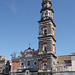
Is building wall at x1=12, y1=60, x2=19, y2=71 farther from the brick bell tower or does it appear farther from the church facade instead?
the brick bell tower

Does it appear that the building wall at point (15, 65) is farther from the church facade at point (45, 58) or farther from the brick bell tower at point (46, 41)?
the brick bell tower at point (46, 41)

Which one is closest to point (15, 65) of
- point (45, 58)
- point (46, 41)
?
point (45, 58)

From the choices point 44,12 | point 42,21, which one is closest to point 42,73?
point 42,21

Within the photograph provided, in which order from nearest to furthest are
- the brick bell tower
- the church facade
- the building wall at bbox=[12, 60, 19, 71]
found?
the church facade < the brick bell tower < the building wall at bbox=[12, 60, 19, 71]

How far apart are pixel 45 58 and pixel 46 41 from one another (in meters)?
5.18

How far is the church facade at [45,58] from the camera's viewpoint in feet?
137

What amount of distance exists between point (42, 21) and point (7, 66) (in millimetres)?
21600

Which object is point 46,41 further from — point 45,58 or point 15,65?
point 15,65

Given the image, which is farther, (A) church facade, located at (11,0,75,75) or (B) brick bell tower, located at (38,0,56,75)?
(B) brick bell tower, located at (38,0,56,75)

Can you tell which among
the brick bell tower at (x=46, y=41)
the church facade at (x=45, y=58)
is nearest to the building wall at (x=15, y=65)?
the church facade at (x=45, y=58)

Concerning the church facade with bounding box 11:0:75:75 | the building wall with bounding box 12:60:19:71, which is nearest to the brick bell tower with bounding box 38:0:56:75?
the church facade with bounding box 11:0:75:75

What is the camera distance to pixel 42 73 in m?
Result: 41.9

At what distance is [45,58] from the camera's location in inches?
1709

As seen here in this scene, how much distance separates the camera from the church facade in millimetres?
41719
